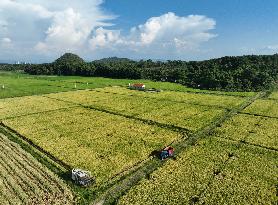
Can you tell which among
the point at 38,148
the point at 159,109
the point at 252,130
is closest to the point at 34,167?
the point at 38,148

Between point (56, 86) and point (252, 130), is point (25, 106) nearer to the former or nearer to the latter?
point (56, 86)

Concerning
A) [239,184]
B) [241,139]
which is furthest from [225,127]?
[239,184]

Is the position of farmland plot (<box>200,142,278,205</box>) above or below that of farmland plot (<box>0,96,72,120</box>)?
below

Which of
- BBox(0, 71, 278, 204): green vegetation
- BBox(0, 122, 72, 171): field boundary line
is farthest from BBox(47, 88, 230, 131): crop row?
BBox(0, 122, 72, 171): field boundary line

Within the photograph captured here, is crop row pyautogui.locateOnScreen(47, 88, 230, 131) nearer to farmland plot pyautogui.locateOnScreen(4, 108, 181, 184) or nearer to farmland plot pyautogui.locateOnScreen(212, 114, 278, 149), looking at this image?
farmland plot pyautogui.locateOnScreen(212, 114, 278, 149)

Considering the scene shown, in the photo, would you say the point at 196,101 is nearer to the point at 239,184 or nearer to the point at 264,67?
the point at 239,184

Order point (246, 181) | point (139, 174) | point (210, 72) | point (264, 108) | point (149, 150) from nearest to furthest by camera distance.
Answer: point (246, 181), point (139, 174), point (149, 150), point (264, 108), point (210, 72)
